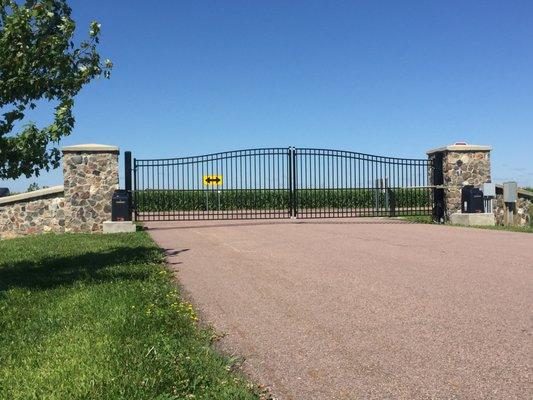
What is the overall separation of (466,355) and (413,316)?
1112 mm

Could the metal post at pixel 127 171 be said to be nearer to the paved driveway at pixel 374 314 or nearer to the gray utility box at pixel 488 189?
the paved driveway at pixel 374 314

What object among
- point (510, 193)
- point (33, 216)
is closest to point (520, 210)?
point (510, 193)

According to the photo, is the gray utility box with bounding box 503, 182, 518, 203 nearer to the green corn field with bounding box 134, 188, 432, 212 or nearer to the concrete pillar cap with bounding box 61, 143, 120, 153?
the green corn field with bounding box 134, 188, 432, 212

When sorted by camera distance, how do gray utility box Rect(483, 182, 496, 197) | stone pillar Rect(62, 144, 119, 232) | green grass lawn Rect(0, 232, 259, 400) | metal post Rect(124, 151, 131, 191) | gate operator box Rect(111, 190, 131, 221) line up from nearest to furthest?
green grass lawn Rect(0, 232, 259, 400) → gate operator box Rect(111, 190, 131, 221) → stone pillar Rect(62, 144, 119, 232) → metal post Rect(124, 151, 131, 191) → gray utility box Rect(483, 182, 496, 197)

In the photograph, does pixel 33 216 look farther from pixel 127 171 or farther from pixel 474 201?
pixel 474 201

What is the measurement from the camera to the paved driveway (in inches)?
139

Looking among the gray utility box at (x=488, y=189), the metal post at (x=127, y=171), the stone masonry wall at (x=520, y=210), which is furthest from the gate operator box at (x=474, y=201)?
the metal post at (x=127, y=171)

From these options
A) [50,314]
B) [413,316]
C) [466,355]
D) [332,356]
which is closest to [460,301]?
[413,316]

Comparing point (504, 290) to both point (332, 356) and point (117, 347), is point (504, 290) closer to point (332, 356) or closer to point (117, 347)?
point (332, 356)

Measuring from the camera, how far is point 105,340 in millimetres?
4188

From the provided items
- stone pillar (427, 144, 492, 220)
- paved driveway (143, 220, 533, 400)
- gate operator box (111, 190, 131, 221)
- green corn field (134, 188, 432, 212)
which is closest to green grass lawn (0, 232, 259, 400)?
paved driveway (143, 220, 533, 400)

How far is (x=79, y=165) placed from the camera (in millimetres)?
15180

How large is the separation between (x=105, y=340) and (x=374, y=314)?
99.6 inches

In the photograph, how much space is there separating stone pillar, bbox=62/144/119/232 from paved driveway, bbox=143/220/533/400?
18.1 ft
